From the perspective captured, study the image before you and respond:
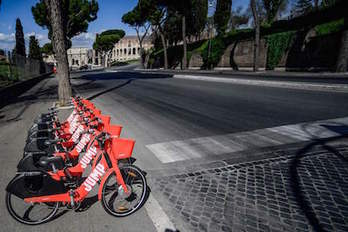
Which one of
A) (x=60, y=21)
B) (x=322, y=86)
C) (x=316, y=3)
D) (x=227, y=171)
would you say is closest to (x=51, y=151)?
(x=227, y=171)

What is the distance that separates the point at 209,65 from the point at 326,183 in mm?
38546

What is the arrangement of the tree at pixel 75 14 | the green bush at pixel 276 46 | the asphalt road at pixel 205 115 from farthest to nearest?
the tree at pixel 75 14
the green bush at pixel 276 46
the asphalt road at pixel 205 115

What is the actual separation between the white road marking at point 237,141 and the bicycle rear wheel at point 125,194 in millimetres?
1335

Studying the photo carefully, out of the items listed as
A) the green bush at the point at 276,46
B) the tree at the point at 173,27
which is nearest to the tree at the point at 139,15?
the tree at the point at 173,27

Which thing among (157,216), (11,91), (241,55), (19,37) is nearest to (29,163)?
(157,216)

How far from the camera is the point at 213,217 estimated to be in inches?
106

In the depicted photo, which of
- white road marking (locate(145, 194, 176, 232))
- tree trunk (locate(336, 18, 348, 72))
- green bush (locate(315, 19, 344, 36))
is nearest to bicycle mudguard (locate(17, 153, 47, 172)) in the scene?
white road marking (locate(145, 194, 176, 232))

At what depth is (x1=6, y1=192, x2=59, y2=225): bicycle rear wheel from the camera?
2.62 metres

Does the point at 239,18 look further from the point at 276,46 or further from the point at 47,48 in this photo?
the point at 47,48

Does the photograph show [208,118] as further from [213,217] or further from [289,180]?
[213,217]

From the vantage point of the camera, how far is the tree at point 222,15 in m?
41.9

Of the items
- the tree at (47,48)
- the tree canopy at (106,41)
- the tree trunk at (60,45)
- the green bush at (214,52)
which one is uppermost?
the tree canopy at (106,41)

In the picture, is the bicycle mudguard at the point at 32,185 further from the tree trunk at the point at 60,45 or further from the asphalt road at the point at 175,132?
the tree trunk at the point at 60,45

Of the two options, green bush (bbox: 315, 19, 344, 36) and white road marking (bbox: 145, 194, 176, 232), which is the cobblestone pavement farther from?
green bush (bbox: 315, 19, 344, 36)
